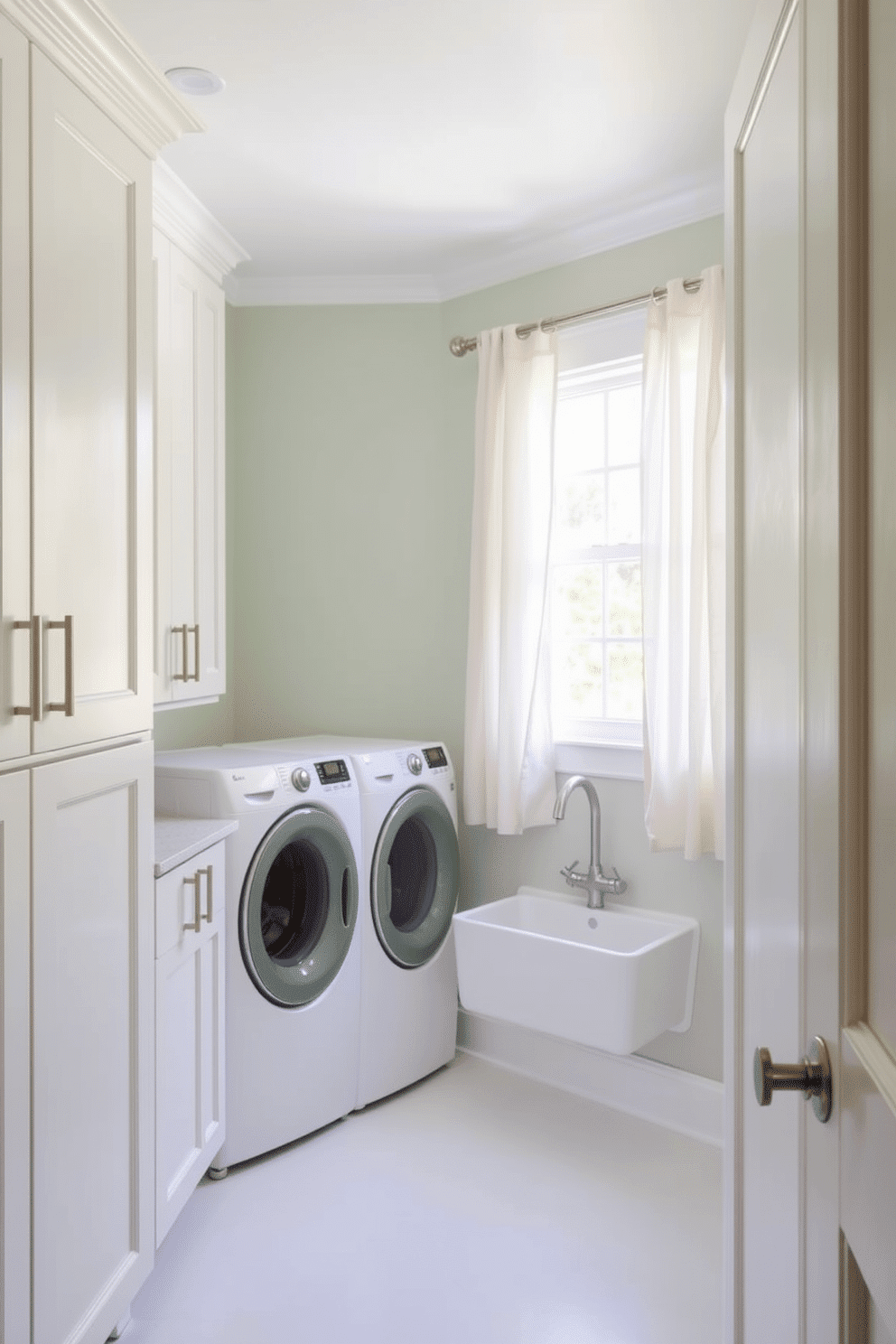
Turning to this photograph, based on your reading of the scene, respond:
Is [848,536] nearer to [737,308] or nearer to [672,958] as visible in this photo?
[737,308]

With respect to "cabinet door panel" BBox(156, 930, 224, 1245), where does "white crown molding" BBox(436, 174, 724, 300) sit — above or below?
above

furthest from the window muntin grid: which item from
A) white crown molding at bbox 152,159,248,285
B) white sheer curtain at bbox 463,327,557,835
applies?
white crown molding at bbox 152,159,248,285

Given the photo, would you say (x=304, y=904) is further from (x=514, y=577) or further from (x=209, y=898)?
(x=514, y=577)

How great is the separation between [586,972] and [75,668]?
1617mm

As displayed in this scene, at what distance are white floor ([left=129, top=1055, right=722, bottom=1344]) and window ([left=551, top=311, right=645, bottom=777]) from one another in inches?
43.4

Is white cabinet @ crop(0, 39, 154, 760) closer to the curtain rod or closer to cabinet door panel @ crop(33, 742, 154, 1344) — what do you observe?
cabinet door panel @ crop(33, 742, 154, 1344)

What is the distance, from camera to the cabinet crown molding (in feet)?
4.88

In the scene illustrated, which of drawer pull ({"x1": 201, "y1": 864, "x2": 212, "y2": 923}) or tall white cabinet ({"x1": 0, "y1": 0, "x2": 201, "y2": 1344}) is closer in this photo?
tall white cabinet ({"x1": 0, "y1": 0, "x2": 201, "y2": 1344})

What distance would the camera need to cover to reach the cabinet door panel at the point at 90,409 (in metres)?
1.53

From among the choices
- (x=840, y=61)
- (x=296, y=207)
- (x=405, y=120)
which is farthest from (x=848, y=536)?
(x=296, y=207)

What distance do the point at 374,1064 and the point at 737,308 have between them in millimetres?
2401

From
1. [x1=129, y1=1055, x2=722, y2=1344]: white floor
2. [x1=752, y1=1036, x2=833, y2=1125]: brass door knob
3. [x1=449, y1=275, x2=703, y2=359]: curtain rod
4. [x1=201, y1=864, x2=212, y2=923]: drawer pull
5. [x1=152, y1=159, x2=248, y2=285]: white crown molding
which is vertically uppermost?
[x1=152, y1=159, x2=248, y2=285]: white crown molding

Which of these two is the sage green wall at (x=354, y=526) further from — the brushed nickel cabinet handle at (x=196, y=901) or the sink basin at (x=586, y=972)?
the brushed nickel cabinet handle at (x=196, y=901)

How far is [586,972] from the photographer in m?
2.65
